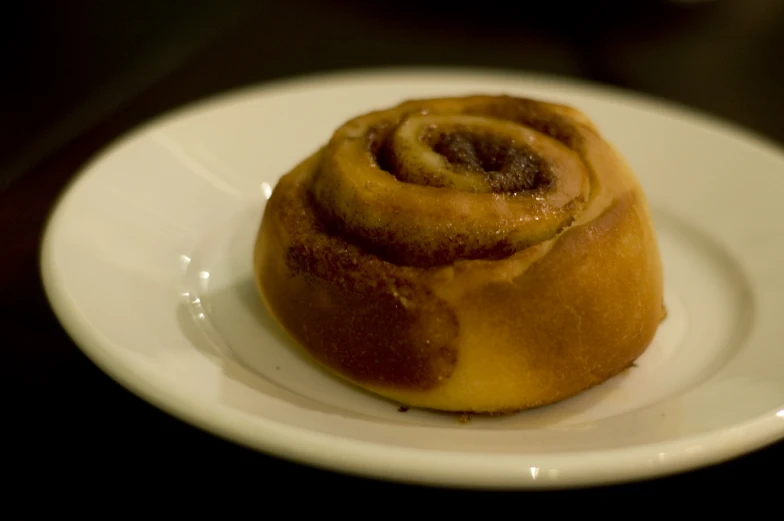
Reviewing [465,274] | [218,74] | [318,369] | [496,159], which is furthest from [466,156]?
[218,74]

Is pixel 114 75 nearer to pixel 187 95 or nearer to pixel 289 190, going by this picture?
pixel 187 95

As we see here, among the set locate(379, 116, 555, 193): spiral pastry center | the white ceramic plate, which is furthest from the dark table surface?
locate(379, 116, 555, 193): spiral pastry center

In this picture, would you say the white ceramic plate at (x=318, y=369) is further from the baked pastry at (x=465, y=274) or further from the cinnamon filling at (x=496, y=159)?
the cinnamon filling at (x=496, y=159)

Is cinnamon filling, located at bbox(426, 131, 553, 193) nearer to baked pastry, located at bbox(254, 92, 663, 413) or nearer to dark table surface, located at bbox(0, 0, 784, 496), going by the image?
baked pastry, located at bbox(254, 92, 663, 413)

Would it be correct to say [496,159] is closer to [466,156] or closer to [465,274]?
[466,156]

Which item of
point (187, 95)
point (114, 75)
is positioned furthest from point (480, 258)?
point (114, 75)

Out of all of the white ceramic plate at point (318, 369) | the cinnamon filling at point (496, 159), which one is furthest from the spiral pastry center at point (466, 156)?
the white ceramic plate at point (318, 369)
